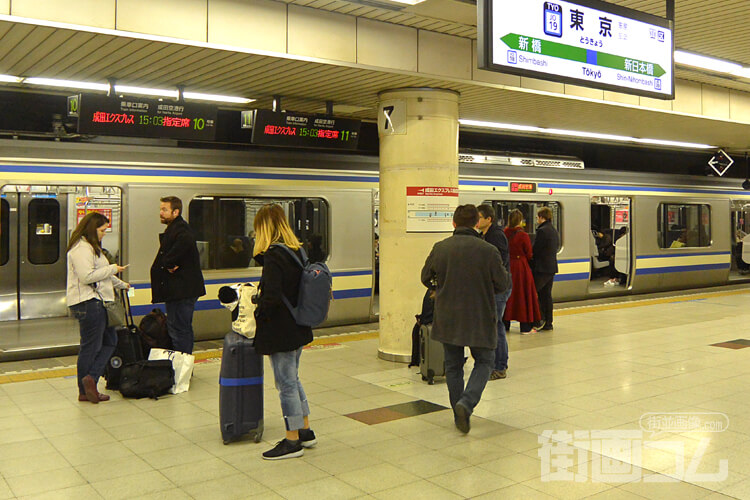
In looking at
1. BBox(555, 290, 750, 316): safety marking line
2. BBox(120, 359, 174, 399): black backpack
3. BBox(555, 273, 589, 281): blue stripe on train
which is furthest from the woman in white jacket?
BBox(555, 273, 589, 281): blue stripe on train

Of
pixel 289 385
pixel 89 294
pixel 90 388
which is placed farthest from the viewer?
pixel 90 388

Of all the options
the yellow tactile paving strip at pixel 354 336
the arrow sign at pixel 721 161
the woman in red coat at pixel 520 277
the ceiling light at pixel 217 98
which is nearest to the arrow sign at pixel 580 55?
the woman in red coat at pixel 520 277

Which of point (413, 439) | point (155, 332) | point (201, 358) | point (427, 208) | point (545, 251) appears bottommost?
point (413, 439)

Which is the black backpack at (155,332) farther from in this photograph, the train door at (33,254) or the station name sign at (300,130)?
the train door at (33,254)

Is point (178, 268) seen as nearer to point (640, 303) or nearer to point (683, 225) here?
point (640, 303)

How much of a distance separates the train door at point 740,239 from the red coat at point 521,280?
9.37m

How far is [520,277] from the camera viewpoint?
888 cm

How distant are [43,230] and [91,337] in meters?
3.89

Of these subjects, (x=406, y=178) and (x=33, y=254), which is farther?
(x=33, y=254)

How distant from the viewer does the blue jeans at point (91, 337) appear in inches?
225

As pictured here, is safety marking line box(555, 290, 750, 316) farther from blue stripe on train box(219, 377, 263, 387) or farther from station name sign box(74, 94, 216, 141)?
blue stripe on train box(219, 377, 263, 387)

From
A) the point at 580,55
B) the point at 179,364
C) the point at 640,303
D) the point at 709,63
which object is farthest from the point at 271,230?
the point at 640,303

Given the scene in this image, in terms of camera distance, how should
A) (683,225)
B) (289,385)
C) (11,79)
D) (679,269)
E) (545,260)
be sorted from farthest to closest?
(683,225)
(679,269)
(545,260)
(11,79)
(289,385)

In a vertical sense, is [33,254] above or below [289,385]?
above
